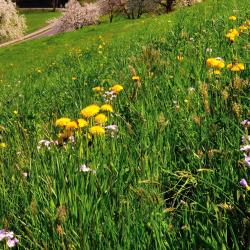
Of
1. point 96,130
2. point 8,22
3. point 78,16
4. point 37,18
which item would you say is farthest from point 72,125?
point 37,18

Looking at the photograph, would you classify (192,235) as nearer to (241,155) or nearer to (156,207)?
(156,207)

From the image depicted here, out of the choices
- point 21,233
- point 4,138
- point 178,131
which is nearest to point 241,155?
point 178,131

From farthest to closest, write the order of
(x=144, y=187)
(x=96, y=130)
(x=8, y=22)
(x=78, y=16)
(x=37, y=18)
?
(x=37, y=18) < (x=78, y=16) < (x=8, y=22) < (x=96, y=130) < (x=144, y=187)

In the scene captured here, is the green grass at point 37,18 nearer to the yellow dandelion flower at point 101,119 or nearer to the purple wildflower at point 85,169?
the yellow dandelion flower at point 101,119

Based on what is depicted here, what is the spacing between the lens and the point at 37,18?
95.2 meters

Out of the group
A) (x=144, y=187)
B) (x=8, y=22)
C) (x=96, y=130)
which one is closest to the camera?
(x=144, y=187)

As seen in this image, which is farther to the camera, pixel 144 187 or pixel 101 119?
pixel 101 119

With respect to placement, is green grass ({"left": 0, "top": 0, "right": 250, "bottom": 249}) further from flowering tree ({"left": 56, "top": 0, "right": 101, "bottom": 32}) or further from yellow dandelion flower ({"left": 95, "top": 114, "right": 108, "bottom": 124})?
flowering tree ({"left": 56, "top": 0, "right": 101, "bottom": 32})

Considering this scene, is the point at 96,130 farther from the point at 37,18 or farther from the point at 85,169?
the point at 37,18

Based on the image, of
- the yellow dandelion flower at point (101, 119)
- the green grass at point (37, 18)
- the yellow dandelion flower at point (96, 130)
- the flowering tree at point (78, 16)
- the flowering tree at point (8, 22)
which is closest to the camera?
the yellow dandelion flower at point (96, 130)

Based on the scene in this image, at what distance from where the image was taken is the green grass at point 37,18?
3418 inches

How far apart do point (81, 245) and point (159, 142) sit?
1089 millimetres

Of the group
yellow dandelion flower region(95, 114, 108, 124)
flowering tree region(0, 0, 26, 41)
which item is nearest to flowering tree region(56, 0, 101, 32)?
flowering tree region(0, 0, 26, 41)

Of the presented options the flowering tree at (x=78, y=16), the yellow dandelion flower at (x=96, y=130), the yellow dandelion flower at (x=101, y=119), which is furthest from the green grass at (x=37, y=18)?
the yellow dandelion flower at (x=96, y=130)
